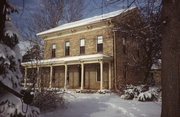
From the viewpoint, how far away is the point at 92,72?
22594 mm

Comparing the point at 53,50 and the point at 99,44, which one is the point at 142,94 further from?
the point at 53,50

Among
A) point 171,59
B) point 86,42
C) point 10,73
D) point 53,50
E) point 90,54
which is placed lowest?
point 10,73

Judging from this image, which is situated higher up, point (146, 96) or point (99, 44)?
point (99, 44)

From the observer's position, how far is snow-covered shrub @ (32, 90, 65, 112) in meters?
10.4

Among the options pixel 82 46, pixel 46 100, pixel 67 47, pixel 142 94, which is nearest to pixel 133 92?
pixel 142 94

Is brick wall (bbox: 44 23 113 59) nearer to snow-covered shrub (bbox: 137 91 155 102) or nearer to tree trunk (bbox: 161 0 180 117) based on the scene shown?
snow-covered shrub (bbox: 137 91 155 102)

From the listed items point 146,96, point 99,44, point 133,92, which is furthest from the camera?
point 99,44

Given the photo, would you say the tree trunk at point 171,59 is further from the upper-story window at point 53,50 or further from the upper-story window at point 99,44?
the upper-story window at point 53,50

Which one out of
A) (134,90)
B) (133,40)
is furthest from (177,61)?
(133,40)

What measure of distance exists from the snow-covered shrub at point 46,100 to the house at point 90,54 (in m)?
7.62

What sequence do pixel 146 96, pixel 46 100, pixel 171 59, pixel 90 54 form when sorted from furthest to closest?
pixel 90 54 → pixel 146 96 → pixel 46 100 → pixel 171 59

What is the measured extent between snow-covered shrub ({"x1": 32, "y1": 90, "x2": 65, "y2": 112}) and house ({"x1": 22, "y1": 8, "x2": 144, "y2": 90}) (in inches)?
300

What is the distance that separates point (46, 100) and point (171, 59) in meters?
7.46

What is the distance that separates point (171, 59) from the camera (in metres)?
4.55
